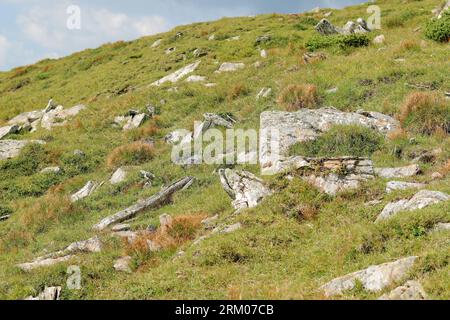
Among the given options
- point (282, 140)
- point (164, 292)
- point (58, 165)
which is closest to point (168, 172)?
point (282, 140)

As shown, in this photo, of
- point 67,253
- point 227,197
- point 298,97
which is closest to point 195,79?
point 298,97

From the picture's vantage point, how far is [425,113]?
16875mm

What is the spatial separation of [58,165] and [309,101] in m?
11.3

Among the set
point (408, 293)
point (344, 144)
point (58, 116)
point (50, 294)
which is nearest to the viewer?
point (408, 293)

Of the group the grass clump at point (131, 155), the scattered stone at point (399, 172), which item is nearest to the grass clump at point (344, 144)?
the scattered stone at point (399, 172)

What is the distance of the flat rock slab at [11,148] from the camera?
22.9 meters

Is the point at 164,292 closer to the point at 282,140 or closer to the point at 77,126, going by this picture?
the point at 282,140

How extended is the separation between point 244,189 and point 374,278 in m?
6.26

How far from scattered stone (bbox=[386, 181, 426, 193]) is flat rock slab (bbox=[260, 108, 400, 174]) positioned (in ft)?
12.6

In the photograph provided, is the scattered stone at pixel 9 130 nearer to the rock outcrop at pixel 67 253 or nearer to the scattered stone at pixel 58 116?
the scattered stone at pixel 58 116

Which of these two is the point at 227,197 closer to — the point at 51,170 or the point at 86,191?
the point at 86,191

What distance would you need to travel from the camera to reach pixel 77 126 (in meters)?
26.4

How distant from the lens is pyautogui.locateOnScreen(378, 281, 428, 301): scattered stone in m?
6.99
